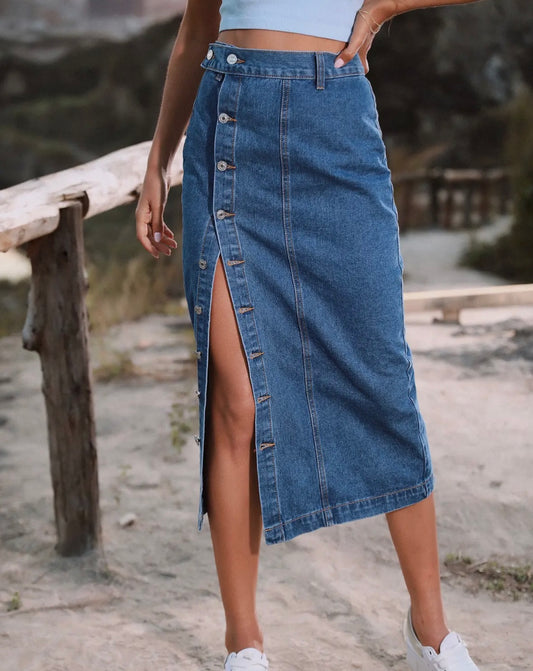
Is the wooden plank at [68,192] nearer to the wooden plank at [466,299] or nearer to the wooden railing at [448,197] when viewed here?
the wooden plank at [466,299]

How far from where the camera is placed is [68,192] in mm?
2738

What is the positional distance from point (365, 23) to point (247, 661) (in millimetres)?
1307

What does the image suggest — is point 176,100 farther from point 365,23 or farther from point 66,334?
point 66,334

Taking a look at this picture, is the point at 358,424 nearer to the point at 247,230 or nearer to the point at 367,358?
the point at 367,358

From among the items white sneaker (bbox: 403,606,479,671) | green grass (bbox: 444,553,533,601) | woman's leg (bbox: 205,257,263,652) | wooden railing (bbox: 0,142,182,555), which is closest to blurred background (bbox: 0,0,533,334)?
wooden railing (bbox: 0,142,182,555)

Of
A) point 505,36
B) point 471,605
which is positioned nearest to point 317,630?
point 471,605

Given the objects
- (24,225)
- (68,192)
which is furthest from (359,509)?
(68,192)

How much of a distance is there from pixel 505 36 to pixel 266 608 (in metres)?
13.1

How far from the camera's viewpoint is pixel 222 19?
1829 millimetres

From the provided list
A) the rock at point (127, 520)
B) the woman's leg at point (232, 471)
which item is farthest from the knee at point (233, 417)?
the rock at point (127, 520)

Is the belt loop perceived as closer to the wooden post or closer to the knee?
the knee

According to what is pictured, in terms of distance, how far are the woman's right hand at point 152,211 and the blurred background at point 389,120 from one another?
429cm

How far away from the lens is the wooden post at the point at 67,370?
272cm

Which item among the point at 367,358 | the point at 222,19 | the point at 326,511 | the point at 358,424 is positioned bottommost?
the point at 326,511
